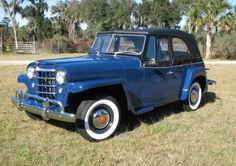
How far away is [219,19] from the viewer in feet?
93.4

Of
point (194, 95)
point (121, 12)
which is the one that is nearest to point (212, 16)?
point (194, 95)

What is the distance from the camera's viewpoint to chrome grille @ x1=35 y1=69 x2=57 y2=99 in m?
5.07

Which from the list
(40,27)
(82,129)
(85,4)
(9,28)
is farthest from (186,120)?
(9,28)

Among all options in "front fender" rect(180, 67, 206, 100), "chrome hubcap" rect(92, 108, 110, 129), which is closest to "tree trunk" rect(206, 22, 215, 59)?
"front fender" rect(180, 67, 206, 100)

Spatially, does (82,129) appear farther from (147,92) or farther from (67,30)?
(67,30)

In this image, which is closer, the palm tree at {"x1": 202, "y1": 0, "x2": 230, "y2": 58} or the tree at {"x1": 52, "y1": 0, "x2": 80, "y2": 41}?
the palm tree at {"x1": 202, "y1": 0, "x2": 230, "y2": 58}

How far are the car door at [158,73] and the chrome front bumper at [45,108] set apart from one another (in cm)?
168

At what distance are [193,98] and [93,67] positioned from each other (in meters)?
3.27

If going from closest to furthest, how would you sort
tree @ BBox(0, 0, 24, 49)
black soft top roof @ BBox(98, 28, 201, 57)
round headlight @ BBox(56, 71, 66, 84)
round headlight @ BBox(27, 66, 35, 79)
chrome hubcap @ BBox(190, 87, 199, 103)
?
round headlight @ BBox(56, 71, 66, 84)
round headlight @ BBox(27, 66, 35, 79)
black soft top roof @ BBox(98, 28, 201, 57)
chrome hubcap @ BBox(190, 87, 199, 103)
tree @ BBox(0, 0, 24, 49)

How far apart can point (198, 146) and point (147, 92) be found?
140 cm

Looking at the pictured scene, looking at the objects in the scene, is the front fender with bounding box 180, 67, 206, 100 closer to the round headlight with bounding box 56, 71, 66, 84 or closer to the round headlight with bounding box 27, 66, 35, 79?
the round headlight with bounding box 56, 71, 66, 84

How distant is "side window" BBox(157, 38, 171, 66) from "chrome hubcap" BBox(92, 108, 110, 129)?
1.56 metres

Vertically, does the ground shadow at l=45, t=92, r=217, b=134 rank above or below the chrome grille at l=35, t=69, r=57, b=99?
below

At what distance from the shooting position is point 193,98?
7.42 m
